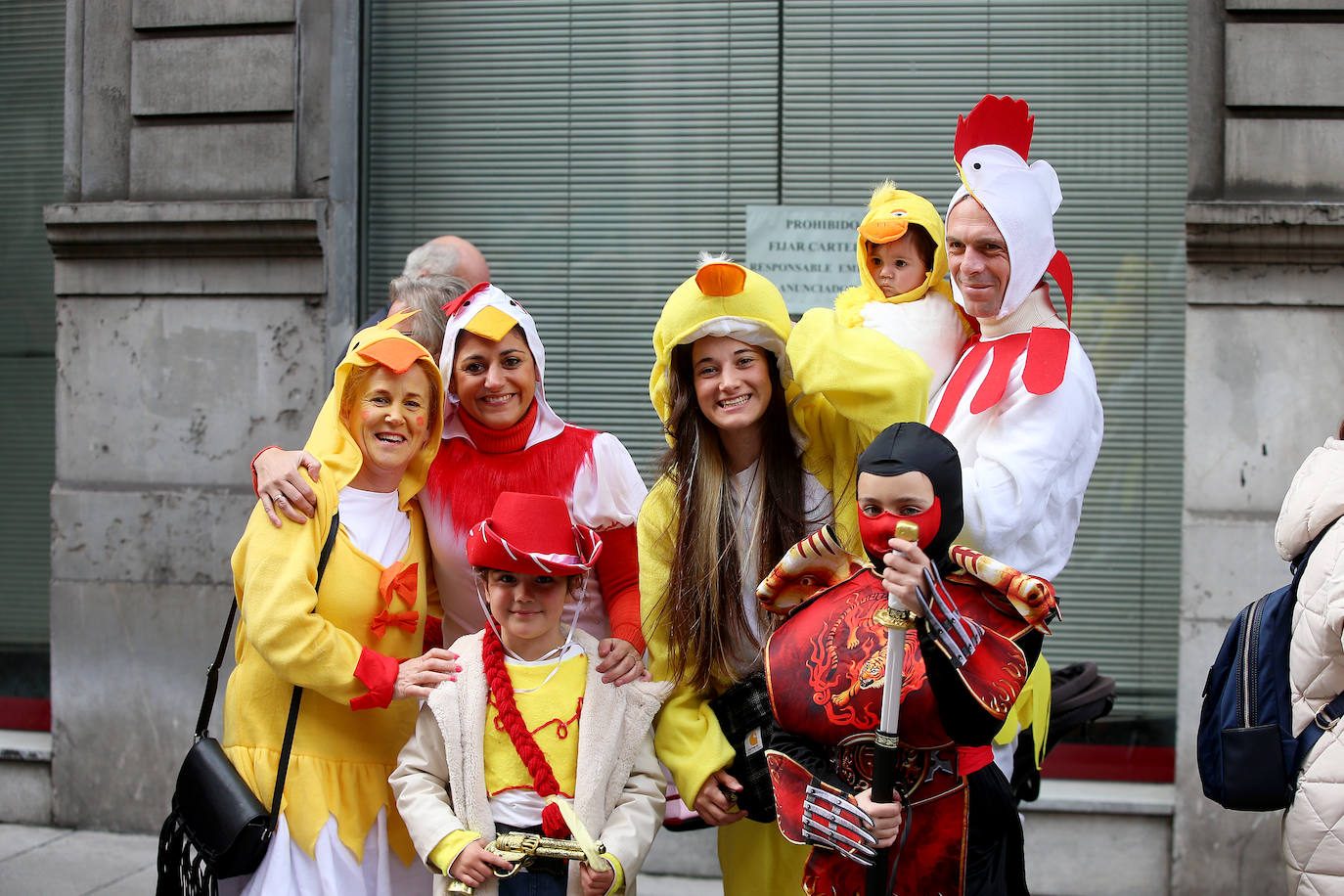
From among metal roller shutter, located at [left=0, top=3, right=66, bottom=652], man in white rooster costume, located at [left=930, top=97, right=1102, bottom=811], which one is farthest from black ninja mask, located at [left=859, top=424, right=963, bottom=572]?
metal roller shutter, located at [left=0, top=3, right=66, bottom=652]

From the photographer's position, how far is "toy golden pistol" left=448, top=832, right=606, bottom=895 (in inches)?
107

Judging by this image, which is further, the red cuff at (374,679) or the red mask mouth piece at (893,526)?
the red cuff at (374,679)

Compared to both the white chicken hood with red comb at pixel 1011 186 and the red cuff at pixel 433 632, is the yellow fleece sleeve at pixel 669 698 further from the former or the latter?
the white chicken hood with red comb at pixel 1011 186

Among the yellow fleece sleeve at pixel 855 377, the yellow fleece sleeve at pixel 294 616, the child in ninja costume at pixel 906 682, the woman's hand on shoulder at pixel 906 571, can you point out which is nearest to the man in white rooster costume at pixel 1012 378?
the yellow fleece sleeve at pixel 855 377

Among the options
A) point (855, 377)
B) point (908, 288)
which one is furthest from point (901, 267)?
point (855, 377)

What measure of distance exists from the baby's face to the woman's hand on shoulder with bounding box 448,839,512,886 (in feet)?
5.73

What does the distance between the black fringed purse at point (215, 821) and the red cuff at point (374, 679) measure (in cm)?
21

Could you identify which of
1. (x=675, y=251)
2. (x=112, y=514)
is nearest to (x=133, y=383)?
(x=112, y=514)

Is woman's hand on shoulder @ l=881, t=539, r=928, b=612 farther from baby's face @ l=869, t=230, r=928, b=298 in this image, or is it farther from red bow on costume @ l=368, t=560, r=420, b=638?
red bow on costume @ l=368, t=560, r=420, b=638

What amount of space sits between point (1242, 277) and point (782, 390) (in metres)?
2.73

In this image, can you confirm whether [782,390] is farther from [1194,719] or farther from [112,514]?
[112,514]

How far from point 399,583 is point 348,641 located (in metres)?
0.20

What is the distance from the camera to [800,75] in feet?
18.1

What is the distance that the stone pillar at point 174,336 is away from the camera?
5.46 meters
